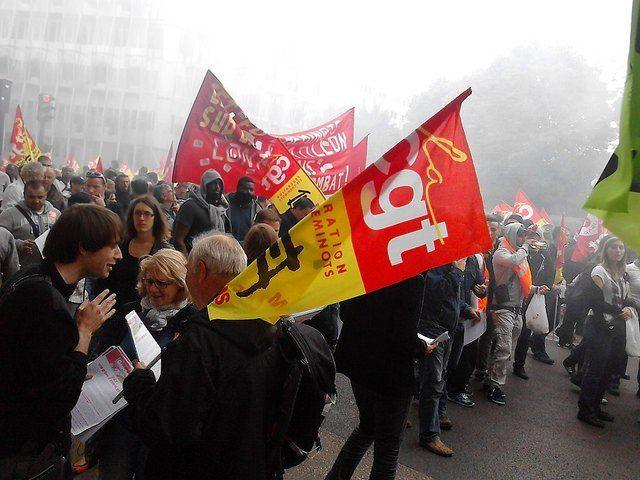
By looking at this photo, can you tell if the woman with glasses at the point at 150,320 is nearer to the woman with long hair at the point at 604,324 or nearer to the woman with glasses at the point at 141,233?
the woman with glasses at the point at 141,233

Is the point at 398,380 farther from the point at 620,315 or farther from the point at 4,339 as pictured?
the point at 620,315

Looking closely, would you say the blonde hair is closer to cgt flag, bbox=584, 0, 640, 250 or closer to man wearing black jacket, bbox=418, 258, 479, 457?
cgt flag, bbox=584, 0, 640, 250

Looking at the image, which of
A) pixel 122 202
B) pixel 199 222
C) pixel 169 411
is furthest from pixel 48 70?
pixel 169 411

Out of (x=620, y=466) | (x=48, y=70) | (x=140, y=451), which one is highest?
(x=48, y=70)

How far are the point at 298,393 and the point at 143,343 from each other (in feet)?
2.61

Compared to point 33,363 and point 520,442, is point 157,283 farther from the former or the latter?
point 520,442

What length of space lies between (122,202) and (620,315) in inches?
283

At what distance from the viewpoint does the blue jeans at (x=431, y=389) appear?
4.31 metres

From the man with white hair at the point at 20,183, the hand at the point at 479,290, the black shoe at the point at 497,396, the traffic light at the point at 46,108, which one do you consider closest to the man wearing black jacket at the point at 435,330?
the hand at the point at 479,290

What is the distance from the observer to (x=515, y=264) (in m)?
5.74

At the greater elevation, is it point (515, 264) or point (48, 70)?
point (48, 70)

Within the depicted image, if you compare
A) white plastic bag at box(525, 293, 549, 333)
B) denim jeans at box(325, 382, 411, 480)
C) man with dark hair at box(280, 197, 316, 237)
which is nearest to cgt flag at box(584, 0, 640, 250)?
denim jeans at box(325, 382, 411, 480)

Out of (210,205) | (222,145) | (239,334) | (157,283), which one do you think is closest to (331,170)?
(222,145)

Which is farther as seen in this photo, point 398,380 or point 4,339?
point 398,380
